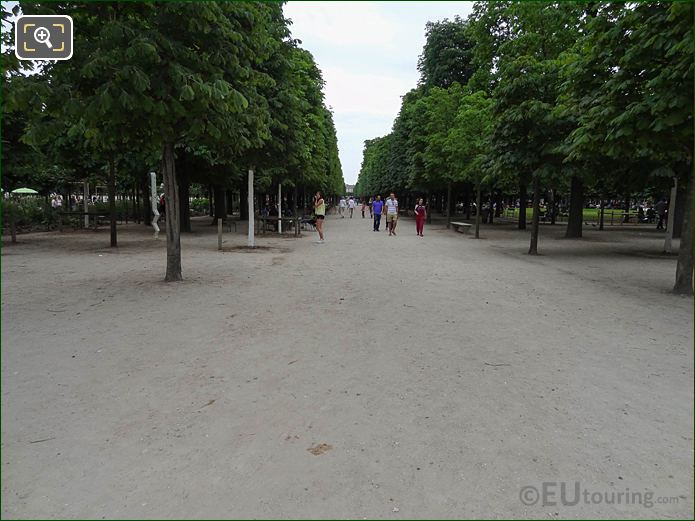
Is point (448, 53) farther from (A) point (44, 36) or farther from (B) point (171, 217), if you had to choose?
(A) point (44, 36)

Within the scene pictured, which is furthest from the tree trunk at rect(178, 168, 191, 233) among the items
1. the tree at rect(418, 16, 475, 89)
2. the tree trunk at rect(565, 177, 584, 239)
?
A: the tree at rect(418, 16, 475, 89)

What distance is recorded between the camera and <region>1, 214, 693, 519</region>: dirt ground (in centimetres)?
308

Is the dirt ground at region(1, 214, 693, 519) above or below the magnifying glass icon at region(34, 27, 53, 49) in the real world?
below

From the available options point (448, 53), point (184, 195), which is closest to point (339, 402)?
point (184, 195)

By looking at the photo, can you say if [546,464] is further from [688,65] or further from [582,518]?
[688,65]

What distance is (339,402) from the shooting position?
14.4ft

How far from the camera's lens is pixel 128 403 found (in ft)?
14.3

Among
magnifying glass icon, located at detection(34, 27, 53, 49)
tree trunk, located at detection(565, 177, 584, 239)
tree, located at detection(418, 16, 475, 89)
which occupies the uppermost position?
tree, located at detection(418, 16, 475, 89)

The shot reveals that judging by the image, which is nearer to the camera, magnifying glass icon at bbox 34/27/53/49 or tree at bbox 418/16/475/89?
magnifying glass icon at bbox 34/27/53/49

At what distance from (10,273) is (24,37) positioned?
25.4 ft

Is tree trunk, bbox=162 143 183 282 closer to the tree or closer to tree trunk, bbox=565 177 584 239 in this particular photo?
tree trunk, bbox=565 177 584 239

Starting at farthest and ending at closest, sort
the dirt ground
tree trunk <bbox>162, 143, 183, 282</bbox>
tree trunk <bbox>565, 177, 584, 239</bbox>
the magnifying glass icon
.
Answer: tree trunk <bbox>565, 177, 584, 239</bbox>
tree trunk <bbox>162, 143, 183, 282</bbox>
the magnifying glass icon
the dirt ground

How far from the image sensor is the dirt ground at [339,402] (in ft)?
10.1

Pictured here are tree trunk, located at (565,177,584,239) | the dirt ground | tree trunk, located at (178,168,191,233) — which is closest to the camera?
the dirt ground
